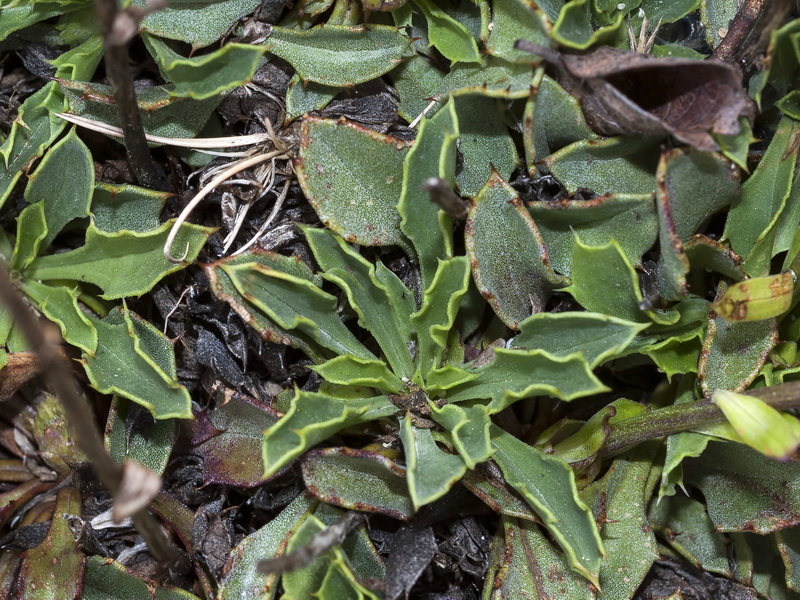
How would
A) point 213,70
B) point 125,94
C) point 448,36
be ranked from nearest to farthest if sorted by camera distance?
point 125,94, point 213,70, point 448,36

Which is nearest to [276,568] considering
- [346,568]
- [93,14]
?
[346,568]

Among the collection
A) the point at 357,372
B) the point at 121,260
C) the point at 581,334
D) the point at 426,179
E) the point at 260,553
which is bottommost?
the point at 260,553

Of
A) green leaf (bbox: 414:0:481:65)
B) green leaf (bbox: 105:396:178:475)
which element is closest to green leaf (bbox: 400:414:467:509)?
green leaf (bbox: 105:396:178:475)

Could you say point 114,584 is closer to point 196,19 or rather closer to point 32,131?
point 32,131

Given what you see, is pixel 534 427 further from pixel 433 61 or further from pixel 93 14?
pixel 93 14

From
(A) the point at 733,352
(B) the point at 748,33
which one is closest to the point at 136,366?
(A) the point at 733,352

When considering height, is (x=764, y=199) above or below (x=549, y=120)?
below

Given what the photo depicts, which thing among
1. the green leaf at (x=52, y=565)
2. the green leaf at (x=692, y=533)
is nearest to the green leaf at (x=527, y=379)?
the green leaf at (x=692, y=533)
